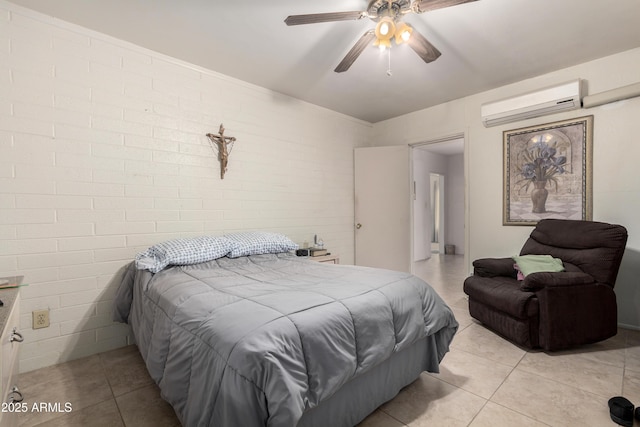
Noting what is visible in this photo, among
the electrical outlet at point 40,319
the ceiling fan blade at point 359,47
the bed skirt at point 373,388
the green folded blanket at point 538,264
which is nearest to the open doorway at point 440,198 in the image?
the green folded blanket at point 538,264

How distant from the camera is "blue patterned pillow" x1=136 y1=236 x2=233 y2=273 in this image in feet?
6.75

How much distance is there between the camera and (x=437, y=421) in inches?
57.7

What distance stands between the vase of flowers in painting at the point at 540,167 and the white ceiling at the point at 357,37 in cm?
75

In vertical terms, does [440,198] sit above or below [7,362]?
above

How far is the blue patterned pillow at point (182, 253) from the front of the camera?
2059 millimetres

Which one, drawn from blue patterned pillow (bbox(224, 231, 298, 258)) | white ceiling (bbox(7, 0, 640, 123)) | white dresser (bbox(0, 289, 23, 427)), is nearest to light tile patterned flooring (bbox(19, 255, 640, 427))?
white dresser (bbox(0, 289, 23, 427))

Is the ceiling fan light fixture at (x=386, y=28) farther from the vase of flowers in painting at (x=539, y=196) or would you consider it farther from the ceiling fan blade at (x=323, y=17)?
the vase of flowers in painting at (x=539, y=196)

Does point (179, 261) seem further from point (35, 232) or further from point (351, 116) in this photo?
point (351, 116)

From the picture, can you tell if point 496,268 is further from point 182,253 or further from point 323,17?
point 182,253

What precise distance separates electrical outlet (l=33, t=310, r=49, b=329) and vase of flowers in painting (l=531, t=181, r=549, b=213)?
4493 mm

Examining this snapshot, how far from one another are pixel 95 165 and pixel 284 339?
2.16 m

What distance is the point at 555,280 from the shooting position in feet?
7.09

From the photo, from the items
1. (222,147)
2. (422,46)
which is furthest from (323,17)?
(222,147)

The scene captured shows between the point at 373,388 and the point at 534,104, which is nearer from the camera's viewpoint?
the point at 373,388
